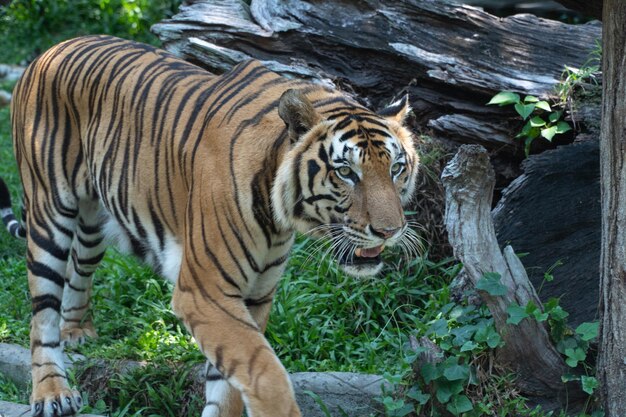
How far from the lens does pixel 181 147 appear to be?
172 inches

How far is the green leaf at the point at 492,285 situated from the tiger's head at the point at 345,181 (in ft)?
1.39

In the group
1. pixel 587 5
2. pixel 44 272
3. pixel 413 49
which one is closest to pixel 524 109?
pixel 413 49

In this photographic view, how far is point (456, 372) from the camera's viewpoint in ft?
13.1

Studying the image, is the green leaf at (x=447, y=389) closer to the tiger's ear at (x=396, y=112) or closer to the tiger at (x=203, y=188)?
the tiger at (x=203, y=188)

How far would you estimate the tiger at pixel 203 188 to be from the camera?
3.76 metres

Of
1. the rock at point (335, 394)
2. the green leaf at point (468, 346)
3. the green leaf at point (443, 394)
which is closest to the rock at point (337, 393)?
the rock at point (335, 394)

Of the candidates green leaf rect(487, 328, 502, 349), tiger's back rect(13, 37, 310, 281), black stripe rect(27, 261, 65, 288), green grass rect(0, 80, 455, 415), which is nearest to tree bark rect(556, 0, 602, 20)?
tiger's back rect(13, 37, 310, 281)

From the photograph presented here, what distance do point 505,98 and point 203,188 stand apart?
7.22 ft

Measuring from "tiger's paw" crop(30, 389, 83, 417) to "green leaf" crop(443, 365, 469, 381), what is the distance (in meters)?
1.93

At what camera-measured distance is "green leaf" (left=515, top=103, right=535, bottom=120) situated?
17.6 feet

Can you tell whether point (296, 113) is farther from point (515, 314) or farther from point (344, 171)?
point (515, 314)

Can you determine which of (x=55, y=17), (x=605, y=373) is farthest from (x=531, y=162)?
(x=55, y=17)

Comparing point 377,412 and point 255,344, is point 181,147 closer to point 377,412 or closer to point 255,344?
point 255,344

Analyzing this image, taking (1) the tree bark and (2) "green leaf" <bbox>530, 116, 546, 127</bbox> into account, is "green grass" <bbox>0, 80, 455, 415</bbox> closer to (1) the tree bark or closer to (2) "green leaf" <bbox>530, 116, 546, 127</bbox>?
(2) "green leaf" <bbox>530, 116, 546, 127</bbox>
